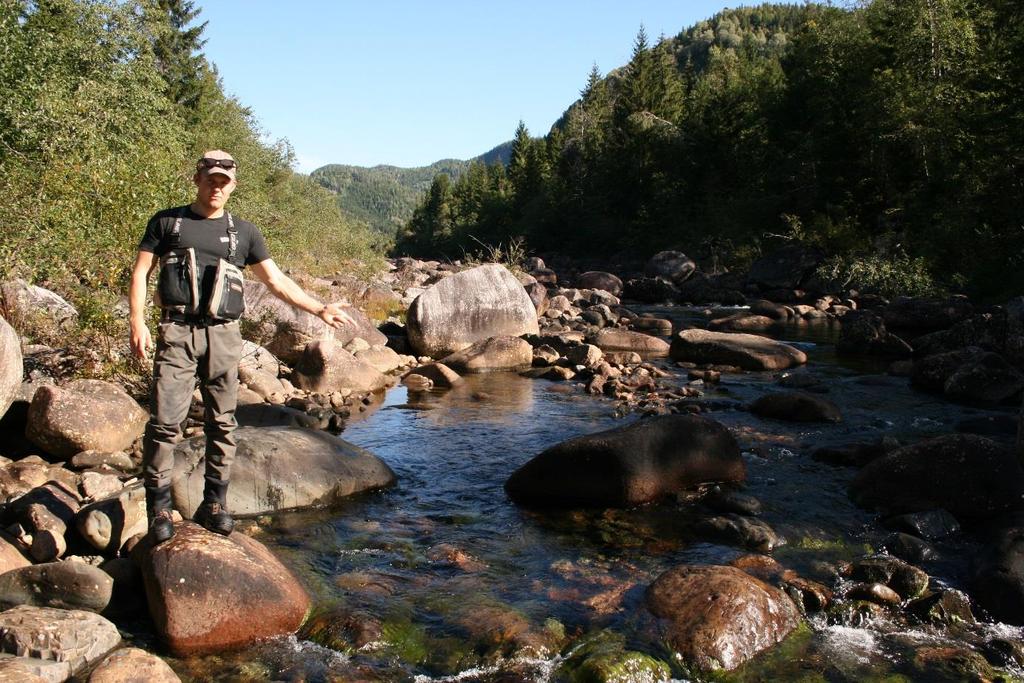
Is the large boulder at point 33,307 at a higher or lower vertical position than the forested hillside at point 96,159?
lower

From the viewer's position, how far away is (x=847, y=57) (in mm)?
36812

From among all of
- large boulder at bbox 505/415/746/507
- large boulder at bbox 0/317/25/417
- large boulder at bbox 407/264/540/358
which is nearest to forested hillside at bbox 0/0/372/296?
large boulder at bbox 0/317/25/417

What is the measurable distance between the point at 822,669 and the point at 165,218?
480 cm

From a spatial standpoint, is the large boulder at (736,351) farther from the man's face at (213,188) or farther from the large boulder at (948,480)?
the man's face at (213,188)

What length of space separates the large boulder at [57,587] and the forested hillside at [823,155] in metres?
21.6

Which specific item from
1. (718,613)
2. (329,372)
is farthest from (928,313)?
(718,613)

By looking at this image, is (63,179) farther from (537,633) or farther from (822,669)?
(822,669)

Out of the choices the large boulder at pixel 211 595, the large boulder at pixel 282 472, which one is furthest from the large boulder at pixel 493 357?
the large boulder at pixel 211 595

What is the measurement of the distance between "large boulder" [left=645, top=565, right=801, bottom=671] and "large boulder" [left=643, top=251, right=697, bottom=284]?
1257 inches

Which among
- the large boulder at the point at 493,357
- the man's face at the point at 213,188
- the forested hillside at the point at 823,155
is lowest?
the large boulder at the point at 493,357

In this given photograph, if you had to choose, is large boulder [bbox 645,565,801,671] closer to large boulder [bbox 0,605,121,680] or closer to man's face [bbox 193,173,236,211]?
large boulder [bbox 0,605,121,680]

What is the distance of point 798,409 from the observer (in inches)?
434

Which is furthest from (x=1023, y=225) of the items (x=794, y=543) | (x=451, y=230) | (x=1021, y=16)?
(x=451, y=230)

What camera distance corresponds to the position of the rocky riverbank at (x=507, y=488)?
479cm
